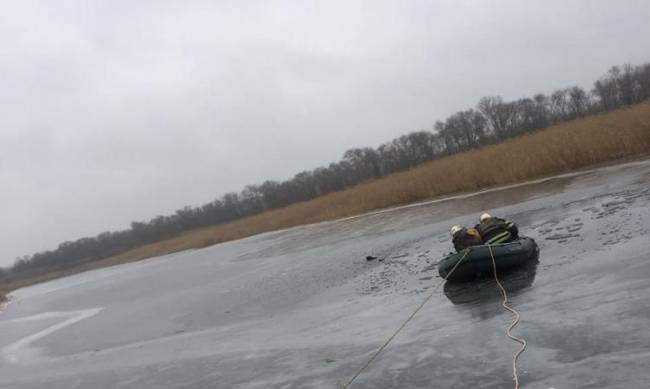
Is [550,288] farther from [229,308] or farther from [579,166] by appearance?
[579,166]

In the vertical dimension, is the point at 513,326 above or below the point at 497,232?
below

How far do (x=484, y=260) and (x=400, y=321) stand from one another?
216cm

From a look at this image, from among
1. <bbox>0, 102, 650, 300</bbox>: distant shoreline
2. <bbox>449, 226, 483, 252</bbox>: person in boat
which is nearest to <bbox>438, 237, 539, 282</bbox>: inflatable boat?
<bbox>449, 226, 483, 252</bbox>: person in boat

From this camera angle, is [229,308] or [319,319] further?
[229,308]

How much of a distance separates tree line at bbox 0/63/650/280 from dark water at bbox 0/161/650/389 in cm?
7325

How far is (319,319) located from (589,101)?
103488mm

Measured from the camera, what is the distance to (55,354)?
14508 mm

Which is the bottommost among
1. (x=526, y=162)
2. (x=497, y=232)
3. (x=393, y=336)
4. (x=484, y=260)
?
(x=393, y=336)

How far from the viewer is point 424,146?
10131 cm

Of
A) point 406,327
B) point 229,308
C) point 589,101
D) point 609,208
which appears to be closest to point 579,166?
point 609,208

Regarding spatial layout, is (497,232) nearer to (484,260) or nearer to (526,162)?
(484,260)

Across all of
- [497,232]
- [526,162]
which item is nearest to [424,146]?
[526,162]

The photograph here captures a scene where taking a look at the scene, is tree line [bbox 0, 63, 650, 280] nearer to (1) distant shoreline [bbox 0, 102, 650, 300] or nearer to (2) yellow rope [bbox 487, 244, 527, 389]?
(1) distant shoreline [bbox 0, 102, 650, 300]

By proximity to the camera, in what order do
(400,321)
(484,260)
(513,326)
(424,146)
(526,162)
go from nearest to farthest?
(513,326)
(400,321)
(484,260)
(526,162)
(424,146)
